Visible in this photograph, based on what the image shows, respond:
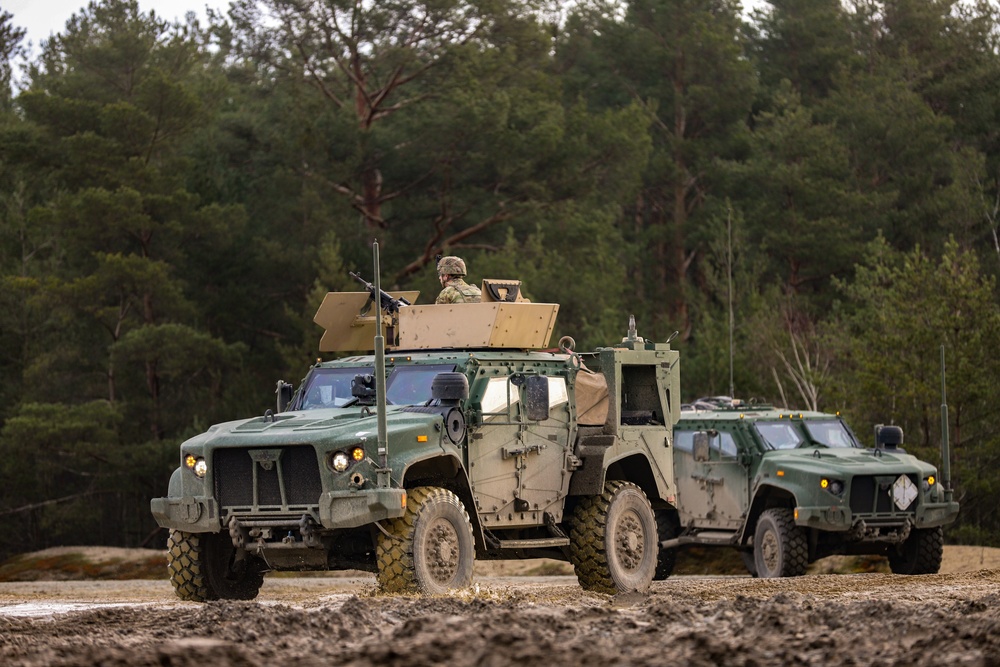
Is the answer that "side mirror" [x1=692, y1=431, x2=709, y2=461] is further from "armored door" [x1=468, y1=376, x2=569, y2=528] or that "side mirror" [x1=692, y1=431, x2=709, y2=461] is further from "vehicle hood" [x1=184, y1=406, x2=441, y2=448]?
"vehicle hood" [x1=184, y1=406, x2=441, y2=448]

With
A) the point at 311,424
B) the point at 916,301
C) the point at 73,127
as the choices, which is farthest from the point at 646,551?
the point at 73,127

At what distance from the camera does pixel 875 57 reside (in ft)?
161

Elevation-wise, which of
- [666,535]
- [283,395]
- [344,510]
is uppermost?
[283,395]

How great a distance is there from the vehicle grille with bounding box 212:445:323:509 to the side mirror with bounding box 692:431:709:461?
7567 millimetres

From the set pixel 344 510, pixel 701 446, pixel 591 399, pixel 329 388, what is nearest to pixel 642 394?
pixel 591 399

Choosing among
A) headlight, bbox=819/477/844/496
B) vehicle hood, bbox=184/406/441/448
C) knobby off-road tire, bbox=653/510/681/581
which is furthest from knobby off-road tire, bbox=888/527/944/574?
vehicle hood, bbox=184/406/441/448

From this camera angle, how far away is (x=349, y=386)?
549 inches

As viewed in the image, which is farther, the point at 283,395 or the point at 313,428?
the point at 283,395

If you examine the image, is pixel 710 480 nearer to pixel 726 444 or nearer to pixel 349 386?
pixel 726 444

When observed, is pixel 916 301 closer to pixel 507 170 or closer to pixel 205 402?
pixel 507 170

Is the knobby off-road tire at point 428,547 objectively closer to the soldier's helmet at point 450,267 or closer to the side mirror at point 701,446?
the soldier's helmet at point 450,267

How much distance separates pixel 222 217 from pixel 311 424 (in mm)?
23259

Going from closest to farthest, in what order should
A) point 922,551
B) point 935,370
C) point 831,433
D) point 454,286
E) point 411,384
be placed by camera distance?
point 411,384 → point 454,286 → point 922,551 → point 831,433 → point 935,370

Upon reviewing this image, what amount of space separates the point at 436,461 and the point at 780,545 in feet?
20.2
